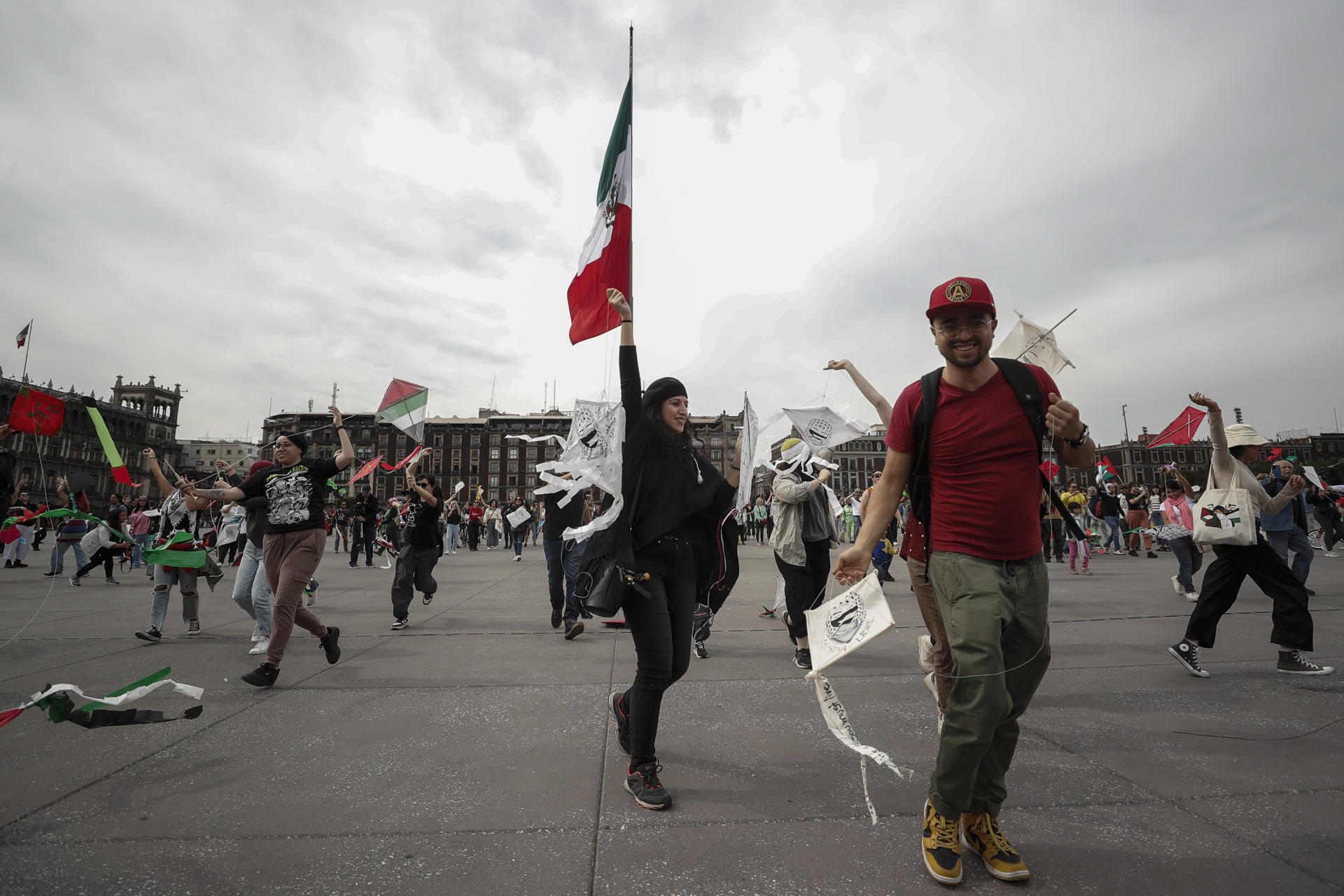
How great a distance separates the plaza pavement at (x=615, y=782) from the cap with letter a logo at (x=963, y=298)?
6.09 feet

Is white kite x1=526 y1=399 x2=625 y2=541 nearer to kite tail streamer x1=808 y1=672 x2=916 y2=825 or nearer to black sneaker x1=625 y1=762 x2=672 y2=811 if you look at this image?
black sneaker x1=625 y1=762 x2=672 y2=811

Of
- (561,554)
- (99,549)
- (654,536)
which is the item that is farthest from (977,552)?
(99,549)

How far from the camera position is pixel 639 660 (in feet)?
9.73

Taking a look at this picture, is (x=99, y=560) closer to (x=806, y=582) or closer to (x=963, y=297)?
(x=806, y=582)

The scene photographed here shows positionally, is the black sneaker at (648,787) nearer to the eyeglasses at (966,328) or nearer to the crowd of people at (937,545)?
the crowd of people at (937,545)

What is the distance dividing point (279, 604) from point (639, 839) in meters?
3.56

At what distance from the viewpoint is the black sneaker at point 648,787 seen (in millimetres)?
2742

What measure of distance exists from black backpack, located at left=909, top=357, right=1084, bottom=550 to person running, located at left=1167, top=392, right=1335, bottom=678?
3.00m

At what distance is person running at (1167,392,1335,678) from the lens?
4.76 m

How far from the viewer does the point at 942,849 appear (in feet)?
7.23

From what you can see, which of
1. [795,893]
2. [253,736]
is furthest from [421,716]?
[795,893]

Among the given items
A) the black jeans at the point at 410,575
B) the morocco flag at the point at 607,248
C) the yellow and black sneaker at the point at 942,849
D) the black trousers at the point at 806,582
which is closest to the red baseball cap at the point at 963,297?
the yellow and black sneaker at the point at 942,849

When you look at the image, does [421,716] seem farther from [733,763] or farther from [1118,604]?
[1118,604]

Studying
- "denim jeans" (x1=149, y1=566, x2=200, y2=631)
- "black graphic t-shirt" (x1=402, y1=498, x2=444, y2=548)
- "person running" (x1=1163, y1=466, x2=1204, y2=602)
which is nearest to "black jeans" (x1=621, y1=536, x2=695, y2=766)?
"black graphic t-shirt" (x1=402, y1=498, x2=444, y2=548)
